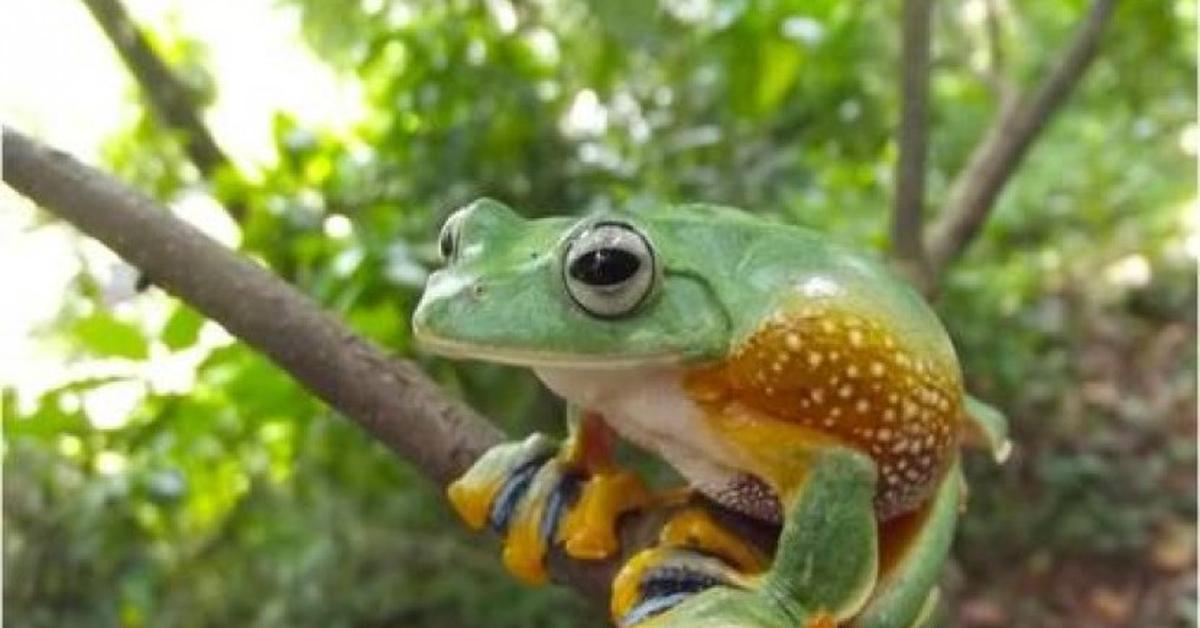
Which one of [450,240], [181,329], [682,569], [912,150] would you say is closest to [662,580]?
[682,569]

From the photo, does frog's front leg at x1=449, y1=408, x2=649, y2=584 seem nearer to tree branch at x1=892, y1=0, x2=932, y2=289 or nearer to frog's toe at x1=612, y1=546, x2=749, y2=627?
frog's toe at x1=612, y1=546, x2=749, y2=627

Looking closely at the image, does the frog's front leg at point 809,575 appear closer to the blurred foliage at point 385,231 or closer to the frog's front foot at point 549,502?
the frog's front foot at point 549,502

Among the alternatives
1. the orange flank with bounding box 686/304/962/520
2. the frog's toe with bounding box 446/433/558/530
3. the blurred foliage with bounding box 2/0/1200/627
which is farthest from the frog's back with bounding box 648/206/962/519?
the blurred foliage with bounding box 2/0/1200/627

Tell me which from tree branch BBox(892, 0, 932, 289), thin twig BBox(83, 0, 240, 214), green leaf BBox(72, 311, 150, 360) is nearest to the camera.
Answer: green leaf BBox(72, 311, 150, 360)

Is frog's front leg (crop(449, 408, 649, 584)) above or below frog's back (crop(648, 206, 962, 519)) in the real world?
above

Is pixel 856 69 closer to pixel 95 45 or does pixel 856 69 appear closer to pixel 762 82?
pixel 762 82

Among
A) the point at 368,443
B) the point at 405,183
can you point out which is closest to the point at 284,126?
the point at 405,183

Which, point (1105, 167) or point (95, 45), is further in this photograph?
point (1105, 167)
